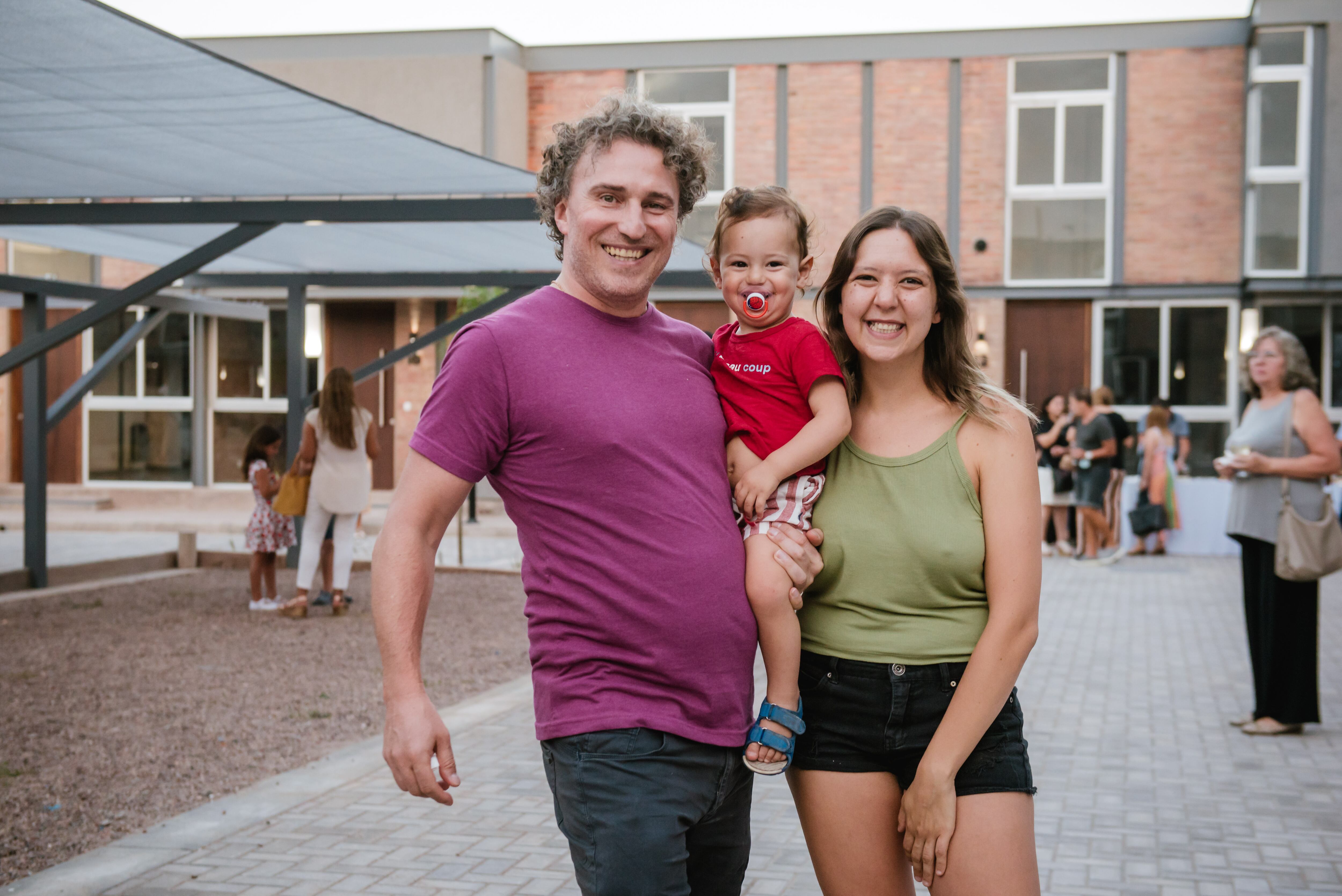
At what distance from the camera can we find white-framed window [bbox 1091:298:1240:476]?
20.8 metres

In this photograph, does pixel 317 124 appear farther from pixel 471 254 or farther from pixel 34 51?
pixel 471 254

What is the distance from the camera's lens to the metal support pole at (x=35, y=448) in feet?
36.2

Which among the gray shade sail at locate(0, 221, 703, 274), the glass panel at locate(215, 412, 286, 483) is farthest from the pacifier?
the glass panel at locate(215, 412, 286, 483)

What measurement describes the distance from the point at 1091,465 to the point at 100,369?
34.6 feet

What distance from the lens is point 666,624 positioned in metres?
2.30

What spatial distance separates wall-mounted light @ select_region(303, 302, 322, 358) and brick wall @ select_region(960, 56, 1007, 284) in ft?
38.3

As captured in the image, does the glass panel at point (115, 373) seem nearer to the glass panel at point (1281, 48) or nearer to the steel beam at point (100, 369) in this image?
the steel beam at point (100, 369)

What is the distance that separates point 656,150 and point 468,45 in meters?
21.2

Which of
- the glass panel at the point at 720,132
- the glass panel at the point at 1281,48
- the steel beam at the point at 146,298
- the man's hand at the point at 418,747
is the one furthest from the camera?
the glass panel at the point at 720,132

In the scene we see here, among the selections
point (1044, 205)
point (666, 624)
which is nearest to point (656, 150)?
point (666, 624)

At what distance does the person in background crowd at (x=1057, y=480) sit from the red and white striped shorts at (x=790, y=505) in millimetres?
12915

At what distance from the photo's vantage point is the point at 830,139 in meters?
21.8

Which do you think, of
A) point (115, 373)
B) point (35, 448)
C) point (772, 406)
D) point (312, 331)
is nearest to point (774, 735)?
point (772, 406)

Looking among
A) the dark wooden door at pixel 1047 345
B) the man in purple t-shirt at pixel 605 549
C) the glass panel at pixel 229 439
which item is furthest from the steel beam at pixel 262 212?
the glass panel at pixel 229 439
